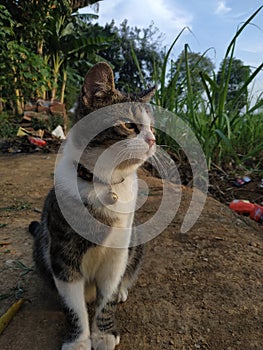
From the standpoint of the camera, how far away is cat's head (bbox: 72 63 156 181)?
1097 millimetres

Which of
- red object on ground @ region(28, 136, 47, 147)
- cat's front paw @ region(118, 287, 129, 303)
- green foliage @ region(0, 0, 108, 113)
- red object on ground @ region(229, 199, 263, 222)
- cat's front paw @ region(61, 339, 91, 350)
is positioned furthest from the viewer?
green foliage @ region(0, 0, 108, 113)

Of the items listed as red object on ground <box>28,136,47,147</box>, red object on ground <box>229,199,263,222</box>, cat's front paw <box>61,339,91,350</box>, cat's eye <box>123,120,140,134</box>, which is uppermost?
cat's eye <box>123,120,140,134</box>

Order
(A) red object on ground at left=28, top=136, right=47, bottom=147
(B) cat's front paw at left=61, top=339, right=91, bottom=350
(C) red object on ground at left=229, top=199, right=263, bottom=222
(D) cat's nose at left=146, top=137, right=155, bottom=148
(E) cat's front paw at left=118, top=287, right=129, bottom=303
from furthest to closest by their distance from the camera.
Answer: (A) red object on ground at left=28, top=136, right=47, bottom=147 → (C) red object on ground at left=229, top=199, right=263, bottom=222 → (E) cat's front paw at left=118, top=287, right=129, bottom=303 → (D) cat's nose at left=146, top=137, right=155, bottom=148 → (B) cat's front paw at left=61, top=339, right=91, bottom=350

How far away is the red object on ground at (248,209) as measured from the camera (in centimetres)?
212

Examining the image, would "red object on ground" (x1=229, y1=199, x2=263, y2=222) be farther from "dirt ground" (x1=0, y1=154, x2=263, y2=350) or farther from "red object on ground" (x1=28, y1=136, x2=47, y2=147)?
"red object on ground" (x1=28, y1=136, x2=47, y2=147)

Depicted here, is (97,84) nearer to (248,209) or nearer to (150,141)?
(150,141)

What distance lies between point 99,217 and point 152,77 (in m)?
2.69

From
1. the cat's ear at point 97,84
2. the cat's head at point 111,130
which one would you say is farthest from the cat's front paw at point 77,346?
the cat's ear at point 97,84

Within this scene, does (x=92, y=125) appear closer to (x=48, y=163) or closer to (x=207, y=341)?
(x=207, y=341)

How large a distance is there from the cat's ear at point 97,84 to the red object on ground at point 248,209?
1493mm

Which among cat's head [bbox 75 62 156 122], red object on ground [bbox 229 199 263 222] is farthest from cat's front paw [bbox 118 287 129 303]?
red object on ground [bbox 229 199 263 222]

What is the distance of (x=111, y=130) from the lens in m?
1.12

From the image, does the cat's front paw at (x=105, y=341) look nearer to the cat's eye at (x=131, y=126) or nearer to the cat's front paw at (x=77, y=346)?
the cat's front paw at (x=77, y=346)

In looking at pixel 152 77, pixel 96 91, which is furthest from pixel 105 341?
pixel 152 77
